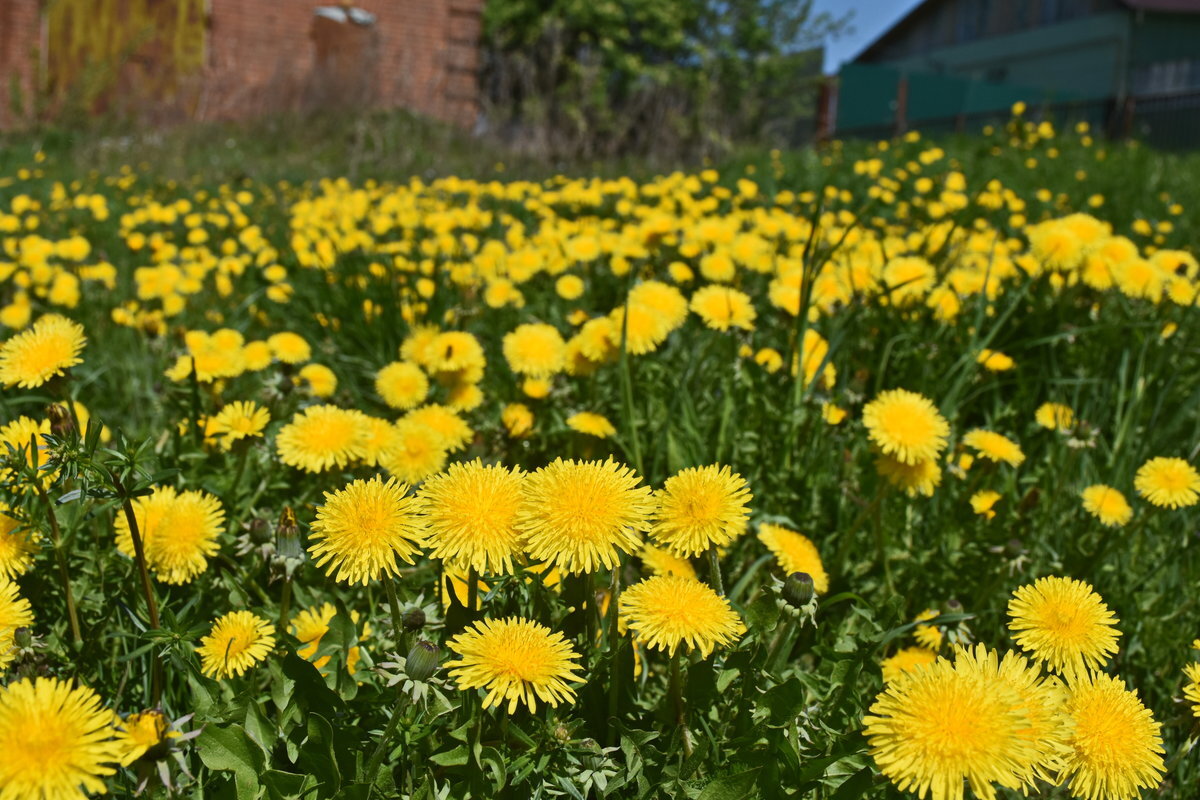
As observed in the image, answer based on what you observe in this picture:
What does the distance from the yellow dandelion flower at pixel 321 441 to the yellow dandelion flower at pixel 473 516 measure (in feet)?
1.40

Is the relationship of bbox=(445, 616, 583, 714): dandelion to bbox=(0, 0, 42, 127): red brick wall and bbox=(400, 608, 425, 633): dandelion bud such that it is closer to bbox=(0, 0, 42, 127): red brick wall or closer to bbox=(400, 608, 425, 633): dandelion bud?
bbox=(400, 608, 425, 633): dandelion bud

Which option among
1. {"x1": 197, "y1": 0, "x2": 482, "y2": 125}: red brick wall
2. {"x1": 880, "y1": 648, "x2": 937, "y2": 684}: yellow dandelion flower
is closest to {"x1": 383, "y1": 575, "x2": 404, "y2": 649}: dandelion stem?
{"x1": 880, "y1": 648, "x2": 937, "y2": 684}: yellow dandelion flower

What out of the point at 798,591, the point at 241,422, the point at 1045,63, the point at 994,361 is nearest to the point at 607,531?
the point at 798,591

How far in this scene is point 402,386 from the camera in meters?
1.98

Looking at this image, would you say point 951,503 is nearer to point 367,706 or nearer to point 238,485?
point 367,706

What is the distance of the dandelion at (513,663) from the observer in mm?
874

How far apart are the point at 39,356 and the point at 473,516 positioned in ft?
2.54

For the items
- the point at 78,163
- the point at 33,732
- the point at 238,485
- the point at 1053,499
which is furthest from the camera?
the point at 78,163

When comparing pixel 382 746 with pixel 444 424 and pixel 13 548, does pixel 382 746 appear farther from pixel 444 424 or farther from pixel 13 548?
pixel 444 424

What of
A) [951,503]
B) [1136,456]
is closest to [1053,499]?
[951,503]

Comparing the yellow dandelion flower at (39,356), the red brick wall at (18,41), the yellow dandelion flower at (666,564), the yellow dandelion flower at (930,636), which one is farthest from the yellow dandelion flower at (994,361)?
the red brick wall at (18,41)

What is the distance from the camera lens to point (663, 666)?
145cm

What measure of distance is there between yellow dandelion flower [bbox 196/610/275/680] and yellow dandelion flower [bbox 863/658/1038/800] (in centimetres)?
75

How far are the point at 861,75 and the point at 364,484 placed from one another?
28877mm
